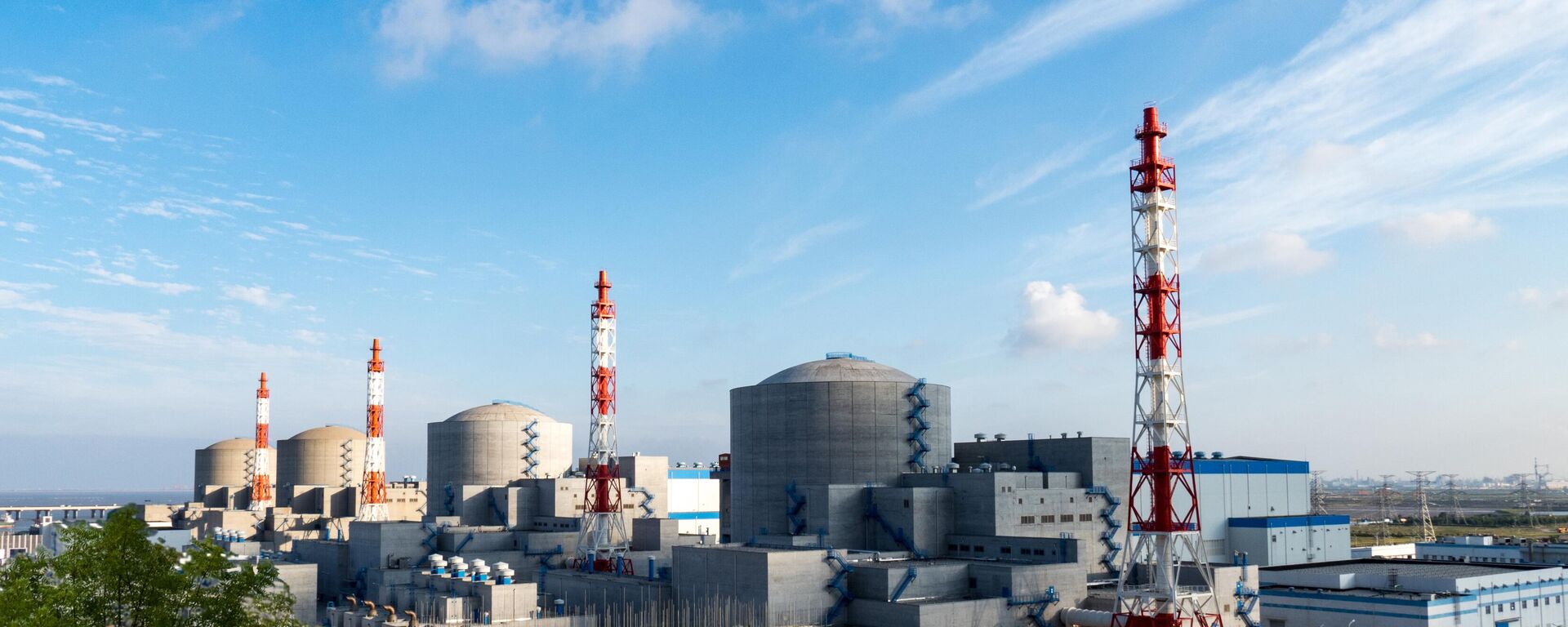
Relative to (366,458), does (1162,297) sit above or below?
above

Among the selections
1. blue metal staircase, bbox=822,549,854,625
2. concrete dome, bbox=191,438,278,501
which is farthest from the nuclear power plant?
concrete dome, bbox=191,438,278,501

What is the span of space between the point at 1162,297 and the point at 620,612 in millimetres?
31272

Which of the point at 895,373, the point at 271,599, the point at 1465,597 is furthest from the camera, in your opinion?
the point at 895,373

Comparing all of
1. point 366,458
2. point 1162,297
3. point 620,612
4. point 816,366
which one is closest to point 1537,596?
point 1162,297

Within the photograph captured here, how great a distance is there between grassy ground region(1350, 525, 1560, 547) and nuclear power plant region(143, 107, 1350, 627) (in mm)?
79647

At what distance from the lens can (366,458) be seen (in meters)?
101

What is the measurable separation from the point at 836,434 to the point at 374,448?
45.9 meters

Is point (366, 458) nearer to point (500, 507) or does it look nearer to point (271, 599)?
point (500, 507)

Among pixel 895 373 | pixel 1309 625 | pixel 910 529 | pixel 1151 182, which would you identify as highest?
pixel 1151 182

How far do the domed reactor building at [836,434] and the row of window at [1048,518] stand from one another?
24.3 ft

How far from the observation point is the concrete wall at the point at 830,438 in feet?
241

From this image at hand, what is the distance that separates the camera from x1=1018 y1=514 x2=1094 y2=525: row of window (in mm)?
68875

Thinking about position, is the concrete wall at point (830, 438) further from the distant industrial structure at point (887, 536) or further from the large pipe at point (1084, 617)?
the large pipe at point (1084, 617)

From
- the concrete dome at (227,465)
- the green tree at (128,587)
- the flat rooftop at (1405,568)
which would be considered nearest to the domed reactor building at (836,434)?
the flat rooftop at (1405,568)
